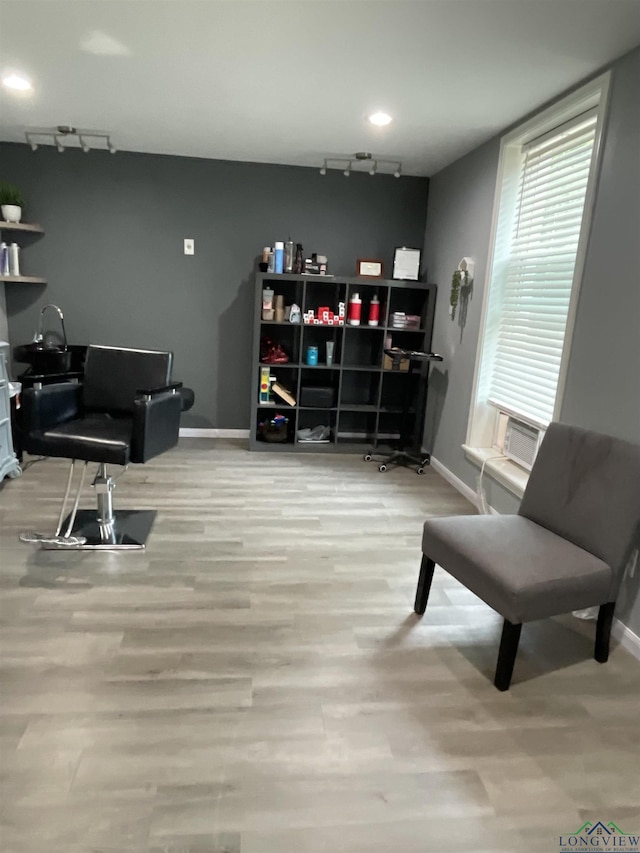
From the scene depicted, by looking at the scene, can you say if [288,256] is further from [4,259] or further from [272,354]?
[4,259]

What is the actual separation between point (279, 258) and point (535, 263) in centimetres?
195

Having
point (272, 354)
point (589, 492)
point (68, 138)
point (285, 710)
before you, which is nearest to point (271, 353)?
point (272, 354)

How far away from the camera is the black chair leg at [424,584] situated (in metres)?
2.26

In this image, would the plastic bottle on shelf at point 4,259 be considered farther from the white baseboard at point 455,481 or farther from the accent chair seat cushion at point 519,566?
the accent chair seat cushion at point 519,566

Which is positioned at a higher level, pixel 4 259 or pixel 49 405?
pixel 4 259

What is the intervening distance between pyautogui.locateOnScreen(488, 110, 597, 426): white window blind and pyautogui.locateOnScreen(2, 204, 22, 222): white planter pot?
3.36 m

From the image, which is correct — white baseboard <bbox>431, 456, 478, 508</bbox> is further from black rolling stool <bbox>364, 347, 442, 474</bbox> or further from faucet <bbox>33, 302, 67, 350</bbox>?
faucet <bbox>33, 302, 67, 350</bbox>

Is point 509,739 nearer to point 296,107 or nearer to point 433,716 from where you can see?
point 433,716

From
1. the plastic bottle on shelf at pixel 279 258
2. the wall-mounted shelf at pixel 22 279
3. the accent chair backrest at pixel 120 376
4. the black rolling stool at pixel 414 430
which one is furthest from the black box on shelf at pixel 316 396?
the wall-mounted shelf at pixel 22 279

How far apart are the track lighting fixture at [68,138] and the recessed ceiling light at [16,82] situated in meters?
0.71

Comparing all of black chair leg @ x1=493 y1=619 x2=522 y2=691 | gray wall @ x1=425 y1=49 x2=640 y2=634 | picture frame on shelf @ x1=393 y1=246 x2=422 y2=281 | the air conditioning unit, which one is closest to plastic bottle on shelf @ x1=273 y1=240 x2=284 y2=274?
picture frame on shelf @ x1=393 y1=246 x2=422 y2=281

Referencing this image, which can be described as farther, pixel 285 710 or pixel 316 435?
pixel 316 435

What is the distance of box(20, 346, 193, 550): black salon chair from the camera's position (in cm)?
258

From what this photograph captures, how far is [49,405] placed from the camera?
9.07 feet
